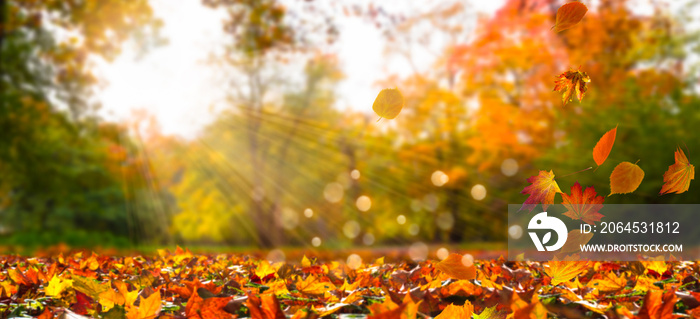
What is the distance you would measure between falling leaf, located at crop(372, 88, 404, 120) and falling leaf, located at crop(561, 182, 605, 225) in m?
0.42

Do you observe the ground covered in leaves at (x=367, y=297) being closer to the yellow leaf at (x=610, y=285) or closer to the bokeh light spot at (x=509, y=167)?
the yellow leaf at (x=610, y=285)

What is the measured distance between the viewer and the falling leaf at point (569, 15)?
88 cm

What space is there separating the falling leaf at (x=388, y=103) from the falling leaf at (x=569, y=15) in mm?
339

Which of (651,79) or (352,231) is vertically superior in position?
(651,79)

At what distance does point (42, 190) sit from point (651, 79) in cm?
1490

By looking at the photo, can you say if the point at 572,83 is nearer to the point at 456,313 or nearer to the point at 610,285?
the point at 610,285

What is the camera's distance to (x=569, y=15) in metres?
0.88

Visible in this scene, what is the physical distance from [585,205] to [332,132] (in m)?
14.3

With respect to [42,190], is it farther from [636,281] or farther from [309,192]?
[636,281]

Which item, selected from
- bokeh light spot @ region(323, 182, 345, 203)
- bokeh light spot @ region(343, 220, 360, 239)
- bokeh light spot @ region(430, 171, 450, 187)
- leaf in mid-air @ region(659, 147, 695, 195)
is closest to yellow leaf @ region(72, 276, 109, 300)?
leaf in mid-air @ region(659, 147, 695, 195)

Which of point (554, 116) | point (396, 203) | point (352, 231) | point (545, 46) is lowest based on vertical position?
point (352, 231)

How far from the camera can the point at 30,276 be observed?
108 cm

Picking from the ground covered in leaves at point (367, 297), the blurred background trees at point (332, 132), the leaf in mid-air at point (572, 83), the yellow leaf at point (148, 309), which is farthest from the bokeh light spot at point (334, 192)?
the yellow leaf at point (148, 309)

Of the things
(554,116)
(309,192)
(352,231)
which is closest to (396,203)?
(352,231)
